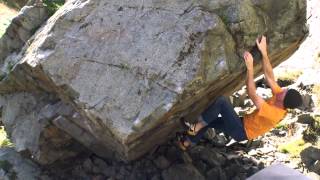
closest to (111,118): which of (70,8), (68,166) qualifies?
(70,8)

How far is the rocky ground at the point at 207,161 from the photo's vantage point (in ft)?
41.9

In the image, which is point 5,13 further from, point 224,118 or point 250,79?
point 250,79

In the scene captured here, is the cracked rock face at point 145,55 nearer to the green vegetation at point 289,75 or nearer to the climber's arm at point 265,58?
the climber's arm at point 265,58

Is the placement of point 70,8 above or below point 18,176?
above

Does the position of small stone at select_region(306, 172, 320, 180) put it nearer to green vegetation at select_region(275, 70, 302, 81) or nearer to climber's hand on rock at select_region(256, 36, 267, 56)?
climber's hand on rock at select_region(256, 36, 267, 56)

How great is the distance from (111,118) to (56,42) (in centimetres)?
235

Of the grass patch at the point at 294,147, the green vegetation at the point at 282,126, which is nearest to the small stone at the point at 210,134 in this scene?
the grass patch at the point at 294,147

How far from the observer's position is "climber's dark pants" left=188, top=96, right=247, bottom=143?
11039mm

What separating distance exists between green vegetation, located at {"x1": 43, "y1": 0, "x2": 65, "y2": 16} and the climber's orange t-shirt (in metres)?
5.87

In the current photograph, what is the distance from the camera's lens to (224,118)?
36.6 feet

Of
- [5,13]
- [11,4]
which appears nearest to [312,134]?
[5,13]

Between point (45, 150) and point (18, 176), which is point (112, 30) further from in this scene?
point (18, 176)

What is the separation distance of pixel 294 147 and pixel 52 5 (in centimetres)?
803

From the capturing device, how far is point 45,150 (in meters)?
12.8
